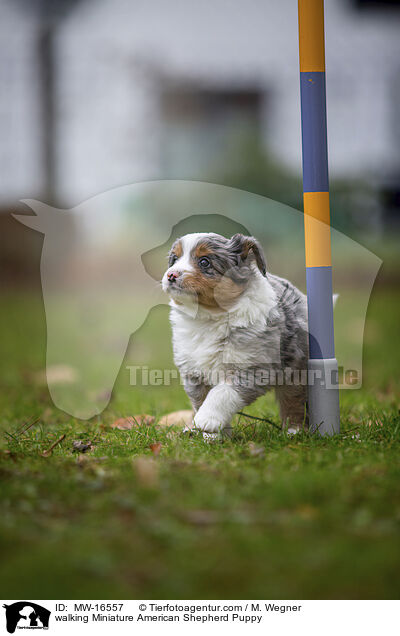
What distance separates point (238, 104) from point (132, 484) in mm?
6388

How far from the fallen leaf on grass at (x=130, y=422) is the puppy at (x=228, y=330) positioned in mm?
344

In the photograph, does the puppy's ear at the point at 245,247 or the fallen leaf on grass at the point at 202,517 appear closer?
the fallen leaf on grass at the point at 202,517

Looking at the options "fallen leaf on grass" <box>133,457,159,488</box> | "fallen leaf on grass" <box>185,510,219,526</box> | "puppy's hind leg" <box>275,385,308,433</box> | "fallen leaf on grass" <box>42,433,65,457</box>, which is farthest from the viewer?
"puppy's hind leg" <box>275,385,308,433</box>

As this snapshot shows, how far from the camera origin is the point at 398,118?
7.44 metres

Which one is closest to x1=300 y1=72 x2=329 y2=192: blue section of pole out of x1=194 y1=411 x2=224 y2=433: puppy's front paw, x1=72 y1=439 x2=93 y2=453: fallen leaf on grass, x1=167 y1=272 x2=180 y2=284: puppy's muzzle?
x1=167 y1=272 x2=180 y2=284: puppy's muzzle

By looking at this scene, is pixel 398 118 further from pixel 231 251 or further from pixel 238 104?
pixel 231 251

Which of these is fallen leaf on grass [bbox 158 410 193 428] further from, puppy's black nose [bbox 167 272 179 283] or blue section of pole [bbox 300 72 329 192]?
blue section of pole [bbox 300 72 329 192]

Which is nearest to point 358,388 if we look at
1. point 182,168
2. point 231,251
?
point 231,251

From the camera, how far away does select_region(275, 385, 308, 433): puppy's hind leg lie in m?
3.05

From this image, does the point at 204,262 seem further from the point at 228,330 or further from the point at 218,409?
the point at 218,409

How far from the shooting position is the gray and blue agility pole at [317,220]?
9.26 feet
